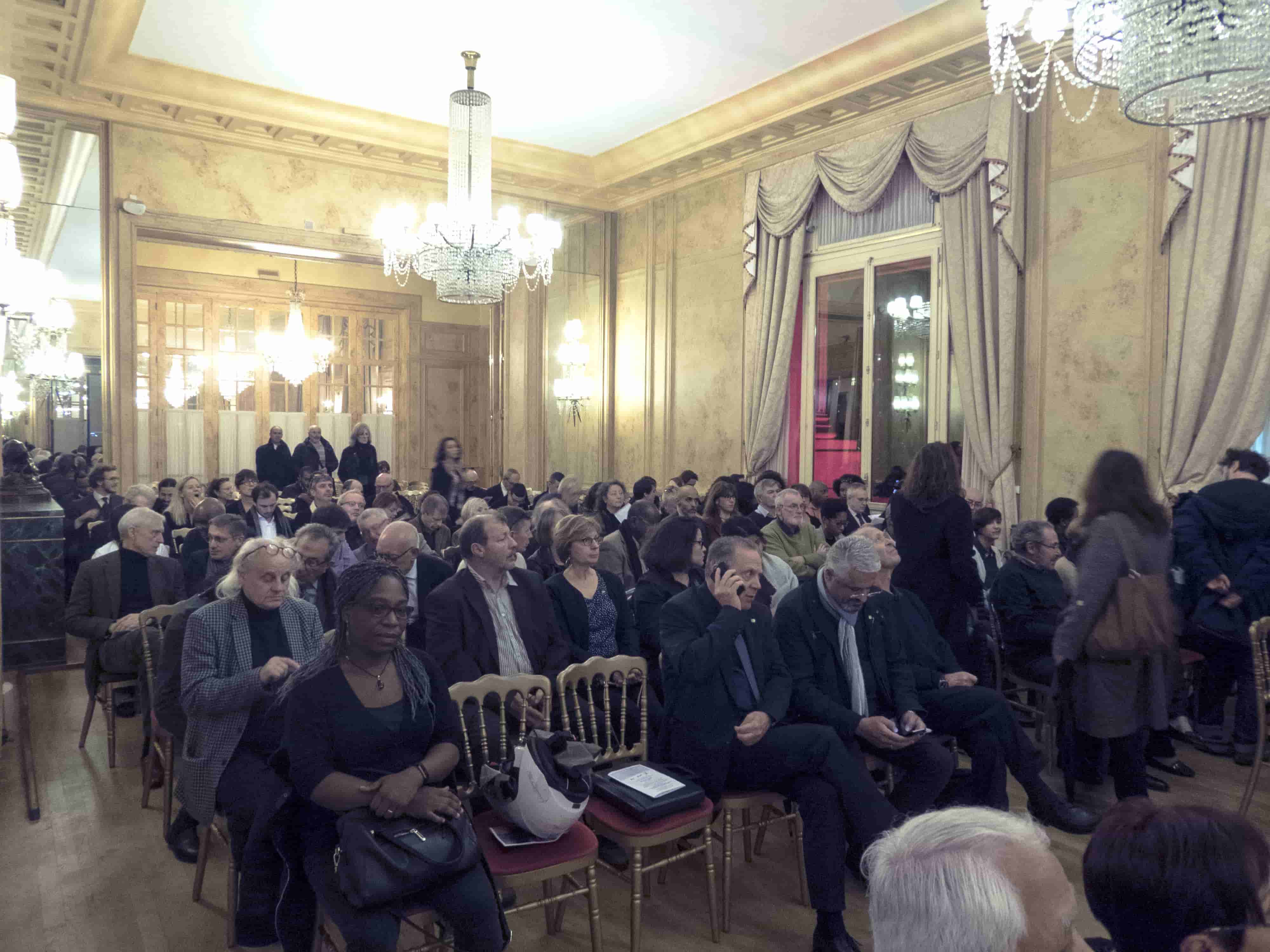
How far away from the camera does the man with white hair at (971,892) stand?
1.16m

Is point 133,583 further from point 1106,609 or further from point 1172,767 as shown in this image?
point 1172,767

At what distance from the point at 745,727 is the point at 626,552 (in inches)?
93.8

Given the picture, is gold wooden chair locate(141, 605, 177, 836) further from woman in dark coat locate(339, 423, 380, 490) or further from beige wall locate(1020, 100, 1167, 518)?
woman in dark coat locate(339, 423, 380, 490)

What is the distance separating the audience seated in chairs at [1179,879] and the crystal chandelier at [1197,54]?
3126mm

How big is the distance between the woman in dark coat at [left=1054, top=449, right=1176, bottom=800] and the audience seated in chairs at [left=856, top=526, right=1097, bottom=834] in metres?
0.31

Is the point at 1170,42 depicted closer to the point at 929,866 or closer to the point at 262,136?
the point at 929,866

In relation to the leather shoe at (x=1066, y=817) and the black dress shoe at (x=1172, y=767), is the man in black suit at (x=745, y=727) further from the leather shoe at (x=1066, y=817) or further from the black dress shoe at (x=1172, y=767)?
the black dress shoe at (x=1172, y=767)

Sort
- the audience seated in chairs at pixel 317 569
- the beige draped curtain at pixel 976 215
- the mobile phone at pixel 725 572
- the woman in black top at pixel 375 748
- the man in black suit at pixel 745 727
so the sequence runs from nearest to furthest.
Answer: the woman in black top at pixel 375 748
the man in black suit at pixel 745 727
the mobile phone at pixel 725 572
the audience seated in chairs at pixel 317 569
the beige draped curtain at pixel 976 215

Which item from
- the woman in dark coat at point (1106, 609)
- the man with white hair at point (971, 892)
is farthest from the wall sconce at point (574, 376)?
the man with white hair at point (971, 892)

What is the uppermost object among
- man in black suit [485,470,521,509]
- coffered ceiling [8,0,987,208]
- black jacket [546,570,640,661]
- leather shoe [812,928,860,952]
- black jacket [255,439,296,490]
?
coffered ceiling [8,0,987,208]

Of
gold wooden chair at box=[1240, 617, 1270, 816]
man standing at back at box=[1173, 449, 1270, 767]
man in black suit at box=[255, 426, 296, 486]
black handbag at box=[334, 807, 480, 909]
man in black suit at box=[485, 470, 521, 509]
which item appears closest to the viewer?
black handbag at box=[334, 807, 480, 909]

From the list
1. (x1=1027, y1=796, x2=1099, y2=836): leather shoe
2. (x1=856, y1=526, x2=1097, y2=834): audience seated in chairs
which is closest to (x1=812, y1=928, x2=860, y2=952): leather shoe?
(x1=856, y1=526, x2=1097, y2=834): audience seated in chairs

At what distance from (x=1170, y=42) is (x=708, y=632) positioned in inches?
109

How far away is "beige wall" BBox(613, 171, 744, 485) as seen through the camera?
1009 cm
